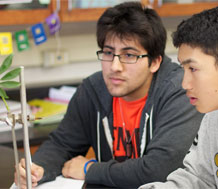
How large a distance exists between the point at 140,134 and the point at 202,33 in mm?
629

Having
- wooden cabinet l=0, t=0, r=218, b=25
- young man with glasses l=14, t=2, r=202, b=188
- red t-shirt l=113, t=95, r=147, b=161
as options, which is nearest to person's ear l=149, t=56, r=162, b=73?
young man with glasses l=14, t=2, r=202, b=188

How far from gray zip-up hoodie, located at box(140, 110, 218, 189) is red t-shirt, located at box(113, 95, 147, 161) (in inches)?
15.8

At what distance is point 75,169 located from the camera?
4.96 feet

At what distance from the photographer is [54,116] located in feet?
7.53

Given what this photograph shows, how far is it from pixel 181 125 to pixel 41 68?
144 cm

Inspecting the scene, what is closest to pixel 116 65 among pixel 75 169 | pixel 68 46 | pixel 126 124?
pixel 126 124

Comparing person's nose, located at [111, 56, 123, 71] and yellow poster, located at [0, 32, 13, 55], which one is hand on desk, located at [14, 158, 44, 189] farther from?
yellow poster, located at [0, 32, 13, 55]

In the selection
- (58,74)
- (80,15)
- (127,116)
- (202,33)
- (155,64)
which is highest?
(202,33)

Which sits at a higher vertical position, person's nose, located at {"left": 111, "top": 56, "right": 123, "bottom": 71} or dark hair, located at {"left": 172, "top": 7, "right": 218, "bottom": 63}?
dark hair, located at {"left": 172, "top": 7, "right": 218, "bottom": 63}

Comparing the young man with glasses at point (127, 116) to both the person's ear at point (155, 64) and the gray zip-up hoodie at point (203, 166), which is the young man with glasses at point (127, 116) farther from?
the gray zip-up hoodie at point (203, 166)

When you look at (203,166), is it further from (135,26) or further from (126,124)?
(135,26)

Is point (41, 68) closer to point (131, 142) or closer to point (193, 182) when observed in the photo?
point (131, 142)

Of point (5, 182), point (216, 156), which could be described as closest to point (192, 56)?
point (216, 156)

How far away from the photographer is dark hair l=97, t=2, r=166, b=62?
164cm
